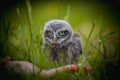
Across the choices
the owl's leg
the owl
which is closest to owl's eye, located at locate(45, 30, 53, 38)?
the owl

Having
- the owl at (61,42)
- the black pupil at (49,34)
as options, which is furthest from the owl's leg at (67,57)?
the black pupil at (49,34)

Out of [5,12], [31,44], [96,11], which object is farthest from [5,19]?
[96,11]

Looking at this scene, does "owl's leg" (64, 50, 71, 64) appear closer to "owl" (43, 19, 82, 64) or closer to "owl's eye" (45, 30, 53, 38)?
"owl" (43, 19, 82, 64)

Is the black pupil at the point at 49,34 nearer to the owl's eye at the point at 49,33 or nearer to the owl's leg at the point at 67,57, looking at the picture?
the owl's eye at the point at 49,33

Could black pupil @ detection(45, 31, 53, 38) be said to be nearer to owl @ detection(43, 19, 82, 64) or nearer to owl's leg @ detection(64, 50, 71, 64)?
owl @ detection(43, 19, 82, 64)

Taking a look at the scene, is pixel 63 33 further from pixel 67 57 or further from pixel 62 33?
pixel 67 57

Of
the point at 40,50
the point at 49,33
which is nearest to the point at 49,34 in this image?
the point at 49,33

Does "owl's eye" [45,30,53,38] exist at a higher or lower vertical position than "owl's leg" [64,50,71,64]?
higher

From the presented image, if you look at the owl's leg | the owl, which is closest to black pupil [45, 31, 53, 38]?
Answer: the owl
